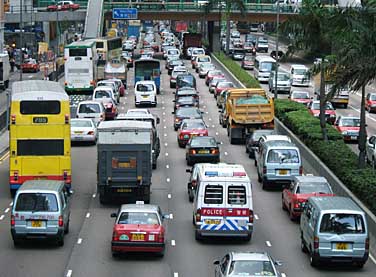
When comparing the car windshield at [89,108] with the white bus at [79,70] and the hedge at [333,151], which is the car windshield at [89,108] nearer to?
the hedge at [333,151]

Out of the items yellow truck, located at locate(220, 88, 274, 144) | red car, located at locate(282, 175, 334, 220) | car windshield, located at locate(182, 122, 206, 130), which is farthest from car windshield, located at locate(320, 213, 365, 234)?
yellow truck, located at locate(220, 88, 274, 144)

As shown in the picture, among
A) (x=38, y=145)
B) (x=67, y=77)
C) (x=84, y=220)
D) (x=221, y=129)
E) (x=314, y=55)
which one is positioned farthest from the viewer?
(x=67, y=77)

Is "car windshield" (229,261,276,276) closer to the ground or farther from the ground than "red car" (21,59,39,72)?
farther from the ground

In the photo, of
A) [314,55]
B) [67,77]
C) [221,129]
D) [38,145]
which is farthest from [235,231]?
[67,77]

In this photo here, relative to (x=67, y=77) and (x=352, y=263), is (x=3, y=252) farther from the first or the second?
(x=67, y=77)

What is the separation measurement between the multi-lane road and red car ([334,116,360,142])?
29.2 ft

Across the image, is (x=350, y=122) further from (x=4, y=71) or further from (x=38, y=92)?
(x=4, y=71)

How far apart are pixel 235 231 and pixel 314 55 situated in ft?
76.7

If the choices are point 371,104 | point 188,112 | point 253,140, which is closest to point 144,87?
point 188,112

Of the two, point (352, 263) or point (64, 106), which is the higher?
point (64, 106)

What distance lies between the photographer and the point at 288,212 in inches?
1312

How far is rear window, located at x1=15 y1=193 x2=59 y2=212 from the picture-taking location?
87.9 feet

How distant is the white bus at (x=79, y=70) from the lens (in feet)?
233

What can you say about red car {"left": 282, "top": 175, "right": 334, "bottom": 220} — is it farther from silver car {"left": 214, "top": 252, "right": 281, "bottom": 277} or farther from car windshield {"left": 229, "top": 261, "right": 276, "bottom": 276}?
car windshield {"left": 229, "top": 261, "right": 276, "bottom": 276}
